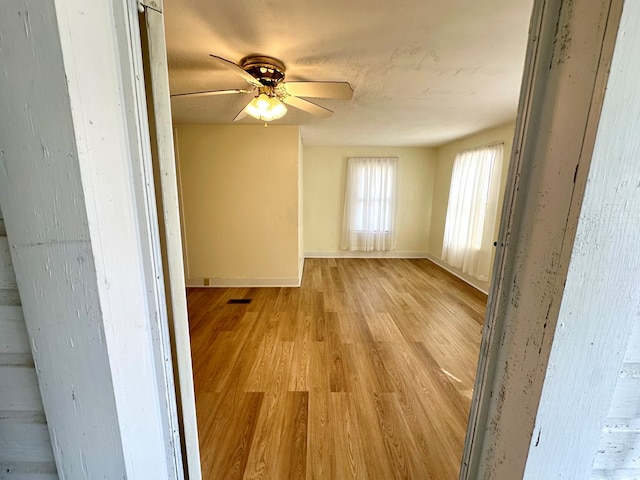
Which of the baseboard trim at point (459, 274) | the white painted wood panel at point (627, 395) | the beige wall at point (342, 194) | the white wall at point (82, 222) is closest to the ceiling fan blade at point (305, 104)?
the white wall at point (82, 222)

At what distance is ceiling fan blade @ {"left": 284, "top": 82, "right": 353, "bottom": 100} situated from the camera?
166 centimetres

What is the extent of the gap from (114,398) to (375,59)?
200 cm

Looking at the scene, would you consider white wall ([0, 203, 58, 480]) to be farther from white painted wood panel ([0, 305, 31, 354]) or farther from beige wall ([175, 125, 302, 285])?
beige wall ([175, 125, 302, 285])

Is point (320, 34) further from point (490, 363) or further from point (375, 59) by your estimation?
point (490, 363)

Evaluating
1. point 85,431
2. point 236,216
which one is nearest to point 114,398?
point 85,431

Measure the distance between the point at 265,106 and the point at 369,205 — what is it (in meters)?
3.84

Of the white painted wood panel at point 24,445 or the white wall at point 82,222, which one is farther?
the white painted wood panel at point 24,445

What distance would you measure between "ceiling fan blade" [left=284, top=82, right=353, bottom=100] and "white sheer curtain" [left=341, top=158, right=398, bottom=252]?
138 inches

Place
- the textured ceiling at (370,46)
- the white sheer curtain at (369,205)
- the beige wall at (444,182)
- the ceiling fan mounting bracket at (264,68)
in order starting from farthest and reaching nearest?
the white sheer curtain at (369,205) < the beige wall at (444,182) < the ceiling fan mounting bracket at (264,68) < the textured ceiling at (370,46)

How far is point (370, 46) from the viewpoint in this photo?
1.49 meters

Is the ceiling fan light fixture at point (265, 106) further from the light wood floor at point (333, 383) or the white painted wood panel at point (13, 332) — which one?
the light wood floor at point (333, 383)

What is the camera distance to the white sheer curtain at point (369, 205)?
5223 mm

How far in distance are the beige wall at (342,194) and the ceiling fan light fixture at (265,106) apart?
11.3 feet

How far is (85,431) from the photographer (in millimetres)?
546
